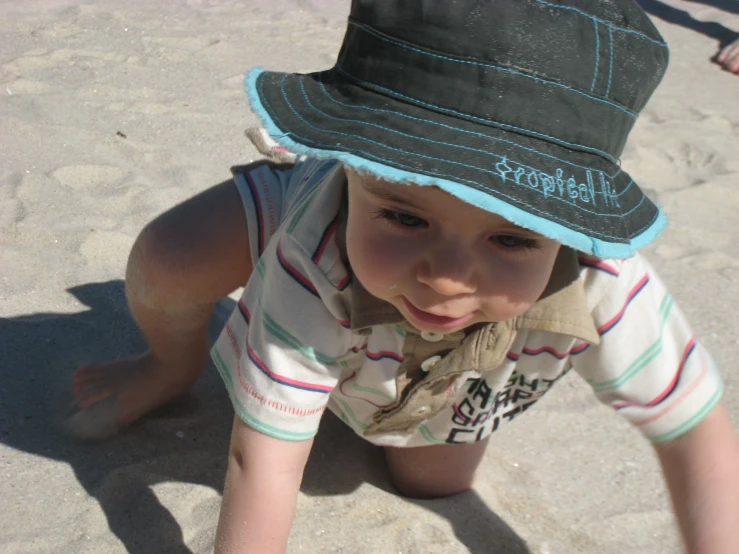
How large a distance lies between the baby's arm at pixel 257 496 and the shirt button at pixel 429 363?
0.22 metres

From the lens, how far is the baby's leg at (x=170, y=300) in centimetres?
158

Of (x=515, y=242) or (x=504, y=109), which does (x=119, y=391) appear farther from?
(x=504, y=109)

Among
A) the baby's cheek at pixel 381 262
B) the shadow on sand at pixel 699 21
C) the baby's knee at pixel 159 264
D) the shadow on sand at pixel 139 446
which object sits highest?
the baby's cheek at pixel 381 262

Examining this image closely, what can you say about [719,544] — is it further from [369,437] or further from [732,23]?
[732,23]

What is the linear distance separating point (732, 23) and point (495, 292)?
4254 mm

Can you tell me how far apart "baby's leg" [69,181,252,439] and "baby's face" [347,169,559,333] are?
0.45 metres

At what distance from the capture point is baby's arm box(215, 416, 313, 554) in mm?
1311

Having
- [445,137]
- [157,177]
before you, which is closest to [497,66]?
[445,137]

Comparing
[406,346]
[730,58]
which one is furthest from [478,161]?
[730,58]

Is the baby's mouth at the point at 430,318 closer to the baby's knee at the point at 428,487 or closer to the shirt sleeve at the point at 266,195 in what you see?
the shirt sleeve at the point at 266,195

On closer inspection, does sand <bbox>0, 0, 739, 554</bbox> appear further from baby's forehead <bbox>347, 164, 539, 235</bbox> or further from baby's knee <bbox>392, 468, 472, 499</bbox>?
baby's forehead <bbox>347, 164, 539, 235</bbox>

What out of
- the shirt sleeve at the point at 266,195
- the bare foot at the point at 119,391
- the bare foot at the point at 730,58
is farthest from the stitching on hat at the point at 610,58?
the bare foot at the point at 730,58

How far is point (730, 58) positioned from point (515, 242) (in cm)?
346

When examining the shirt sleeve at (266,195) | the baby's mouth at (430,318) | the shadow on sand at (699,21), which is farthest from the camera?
the shadow on sand at (699,21)
